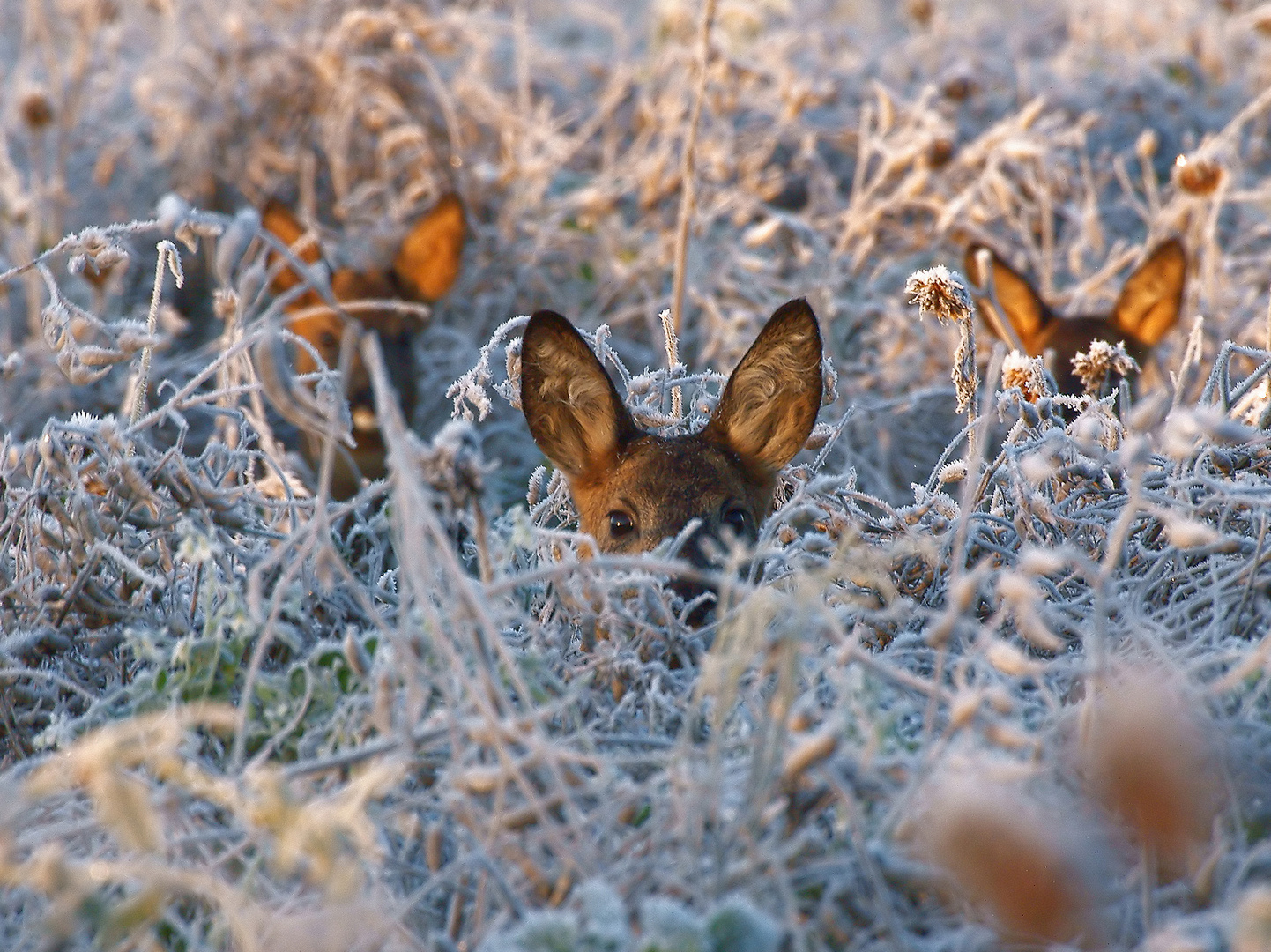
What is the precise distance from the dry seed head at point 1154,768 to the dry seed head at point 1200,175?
13.4 feet

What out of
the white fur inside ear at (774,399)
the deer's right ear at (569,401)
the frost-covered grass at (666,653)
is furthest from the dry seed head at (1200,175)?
the deer's right ear at (569,401)

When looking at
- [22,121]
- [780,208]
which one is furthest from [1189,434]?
[22,121]

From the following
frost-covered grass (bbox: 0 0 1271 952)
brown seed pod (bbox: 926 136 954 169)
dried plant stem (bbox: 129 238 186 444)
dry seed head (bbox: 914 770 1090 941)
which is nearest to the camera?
dry seed head (bbox: 914 770 1090 941)

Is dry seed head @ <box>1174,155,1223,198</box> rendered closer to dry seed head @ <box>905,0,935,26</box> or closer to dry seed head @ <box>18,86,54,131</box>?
dry seed head @ <box>905,0,935,26</box>

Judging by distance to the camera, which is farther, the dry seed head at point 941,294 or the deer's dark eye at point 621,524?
the deer's dark eye at point 621,524

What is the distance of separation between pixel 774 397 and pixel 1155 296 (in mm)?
2601

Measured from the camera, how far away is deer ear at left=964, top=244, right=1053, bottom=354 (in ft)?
19.8

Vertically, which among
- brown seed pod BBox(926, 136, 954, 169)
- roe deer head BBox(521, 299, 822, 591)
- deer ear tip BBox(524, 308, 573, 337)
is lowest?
roe deer head BBox(521, 299, 822, 591)

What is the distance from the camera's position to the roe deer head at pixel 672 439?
13.5 ft

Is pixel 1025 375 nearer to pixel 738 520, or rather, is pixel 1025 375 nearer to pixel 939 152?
pixel 738 520

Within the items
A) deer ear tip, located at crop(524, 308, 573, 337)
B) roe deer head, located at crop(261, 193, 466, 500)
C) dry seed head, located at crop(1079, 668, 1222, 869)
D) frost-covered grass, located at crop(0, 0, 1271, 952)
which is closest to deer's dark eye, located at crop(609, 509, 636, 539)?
frost-covered grass, located at crop(0, 0, 1271, 952)

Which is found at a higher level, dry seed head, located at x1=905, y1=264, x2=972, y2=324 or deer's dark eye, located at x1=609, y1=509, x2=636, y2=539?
dry seed head, located at x1=905, y1=264, x2=972, y2=324

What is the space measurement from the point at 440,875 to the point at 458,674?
1.07 feet

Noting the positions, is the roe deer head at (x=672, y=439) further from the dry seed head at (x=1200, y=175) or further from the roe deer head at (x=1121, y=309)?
the dry seed head at (x=1200, y=175)
